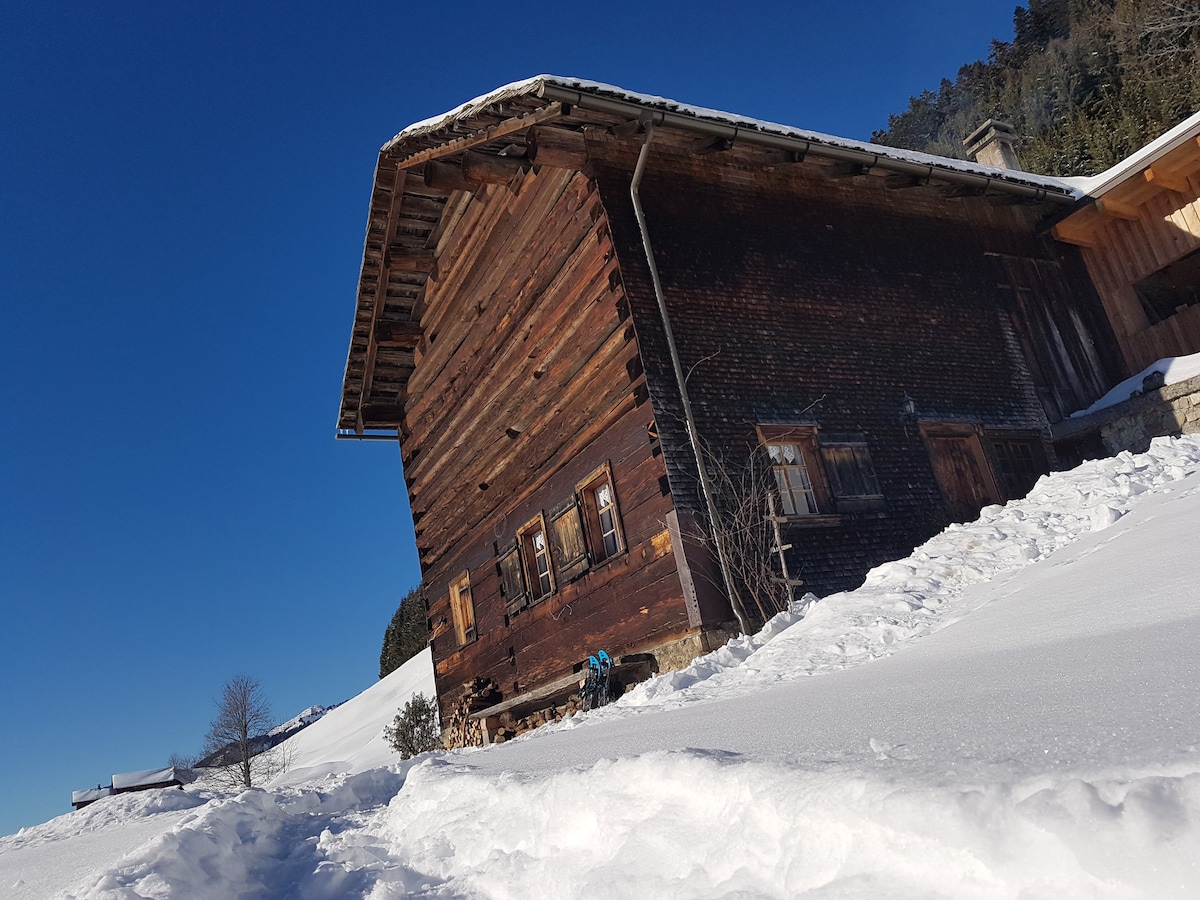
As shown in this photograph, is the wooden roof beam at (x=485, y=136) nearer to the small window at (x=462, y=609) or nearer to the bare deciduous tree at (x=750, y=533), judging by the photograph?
the bare deciduous tree at (x=750, y=533)

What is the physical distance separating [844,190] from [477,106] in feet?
18.9

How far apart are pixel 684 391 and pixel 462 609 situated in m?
6.91

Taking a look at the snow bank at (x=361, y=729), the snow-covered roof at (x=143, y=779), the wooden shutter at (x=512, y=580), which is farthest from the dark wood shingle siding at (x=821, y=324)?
the snow-covered roof at (x=143, y=779)

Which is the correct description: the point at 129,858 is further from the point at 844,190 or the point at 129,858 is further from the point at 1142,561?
the point at 844,190

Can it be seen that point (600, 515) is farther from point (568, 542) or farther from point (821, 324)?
point (821, 324)

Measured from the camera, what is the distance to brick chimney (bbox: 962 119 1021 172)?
18047mm

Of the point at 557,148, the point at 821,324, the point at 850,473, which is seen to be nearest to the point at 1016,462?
the point at 850,473

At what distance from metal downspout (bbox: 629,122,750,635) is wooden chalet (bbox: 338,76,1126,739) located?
0.04 metres

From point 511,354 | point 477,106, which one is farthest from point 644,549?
point 477,106

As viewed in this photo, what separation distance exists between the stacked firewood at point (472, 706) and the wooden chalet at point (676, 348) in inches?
4.3

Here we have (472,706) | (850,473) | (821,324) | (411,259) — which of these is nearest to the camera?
(850,473)

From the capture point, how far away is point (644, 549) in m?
9.62

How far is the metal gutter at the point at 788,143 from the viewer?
30.9ft

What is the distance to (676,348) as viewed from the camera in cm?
989
